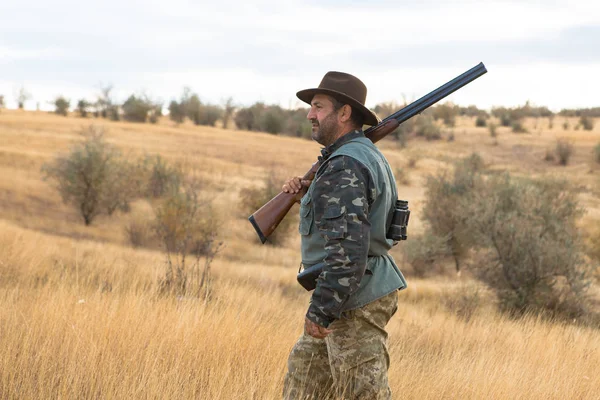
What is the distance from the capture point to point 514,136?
188 ft

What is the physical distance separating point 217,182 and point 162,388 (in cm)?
2682

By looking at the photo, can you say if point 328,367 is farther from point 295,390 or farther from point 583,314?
point 583,314

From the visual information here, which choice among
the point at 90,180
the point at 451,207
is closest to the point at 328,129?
the point at 451,207

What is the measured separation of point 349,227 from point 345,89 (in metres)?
0.76

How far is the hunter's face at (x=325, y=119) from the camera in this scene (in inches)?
123

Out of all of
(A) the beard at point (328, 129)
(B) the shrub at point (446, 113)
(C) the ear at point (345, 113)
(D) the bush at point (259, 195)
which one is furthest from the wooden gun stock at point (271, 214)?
(B) the shrub at point (446, 113)

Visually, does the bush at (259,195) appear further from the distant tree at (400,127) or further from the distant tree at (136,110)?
the distant tree at (136,110)

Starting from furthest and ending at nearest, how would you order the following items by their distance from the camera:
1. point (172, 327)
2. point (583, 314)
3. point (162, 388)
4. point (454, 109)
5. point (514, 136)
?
point (454, 109) → point (514, 136) → point (583, 314) → point (172, 327) → point (162, 388)

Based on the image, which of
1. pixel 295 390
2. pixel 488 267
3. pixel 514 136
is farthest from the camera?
pixel 514 136

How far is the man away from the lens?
275cm

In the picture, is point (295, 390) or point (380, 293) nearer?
point (380, 293)

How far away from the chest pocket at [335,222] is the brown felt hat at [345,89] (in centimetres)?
62

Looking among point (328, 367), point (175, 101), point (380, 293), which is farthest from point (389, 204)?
point (175, 101)

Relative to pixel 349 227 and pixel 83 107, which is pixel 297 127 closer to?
pixel 83 107
